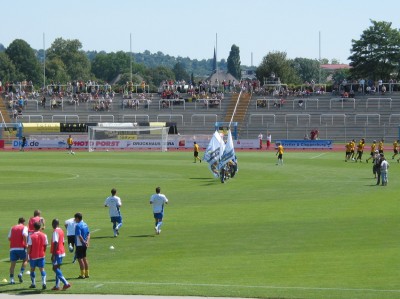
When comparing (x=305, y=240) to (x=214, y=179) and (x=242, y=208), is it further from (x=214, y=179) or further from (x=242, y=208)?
(x=214, y=179)

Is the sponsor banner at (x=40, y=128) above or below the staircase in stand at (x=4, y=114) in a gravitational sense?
below

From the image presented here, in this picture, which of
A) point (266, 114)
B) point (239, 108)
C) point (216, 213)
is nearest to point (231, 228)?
point (216, 213)

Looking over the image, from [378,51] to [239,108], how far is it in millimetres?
28150

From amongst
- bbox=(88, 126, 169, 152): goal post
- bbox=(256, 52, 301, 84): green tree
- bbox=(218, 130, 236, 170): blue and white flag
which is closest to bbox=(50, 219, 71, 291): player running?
bbox=(218, 130, 236, 170): blue and white flag

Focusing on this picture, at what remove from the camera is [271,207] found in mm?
39438

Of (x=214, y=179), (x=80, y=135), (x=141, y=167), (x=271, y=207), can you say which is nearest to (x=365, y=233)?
(x=271, y=207)

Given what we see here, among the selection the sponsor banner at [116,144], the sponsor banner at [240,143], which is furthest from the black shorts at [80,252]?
the sponsor banner at [116,144]

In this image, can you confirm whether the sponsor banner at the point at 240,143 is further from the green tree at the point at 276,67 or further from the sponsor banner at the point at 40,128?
the green tree at the point at 276,67

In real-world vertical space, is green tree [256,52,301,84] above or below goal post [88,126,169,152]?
above

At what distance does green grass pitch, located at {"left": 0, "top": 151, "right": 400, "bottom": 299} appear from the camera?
22859 millimetres

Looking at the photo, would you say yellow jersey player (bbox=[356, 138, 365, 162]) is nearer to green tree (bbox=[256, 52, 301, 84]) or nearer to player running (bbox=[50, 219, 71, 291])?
player running (bbox=[50, 219, 71, 291])

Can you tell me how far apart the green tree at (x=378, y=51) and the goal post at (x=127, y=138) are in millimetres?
43047

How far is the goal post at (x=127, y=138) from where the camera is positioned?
89.1 meters

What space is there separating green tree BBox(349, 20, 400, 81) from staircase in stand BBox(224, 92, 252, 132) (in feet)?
74.3
